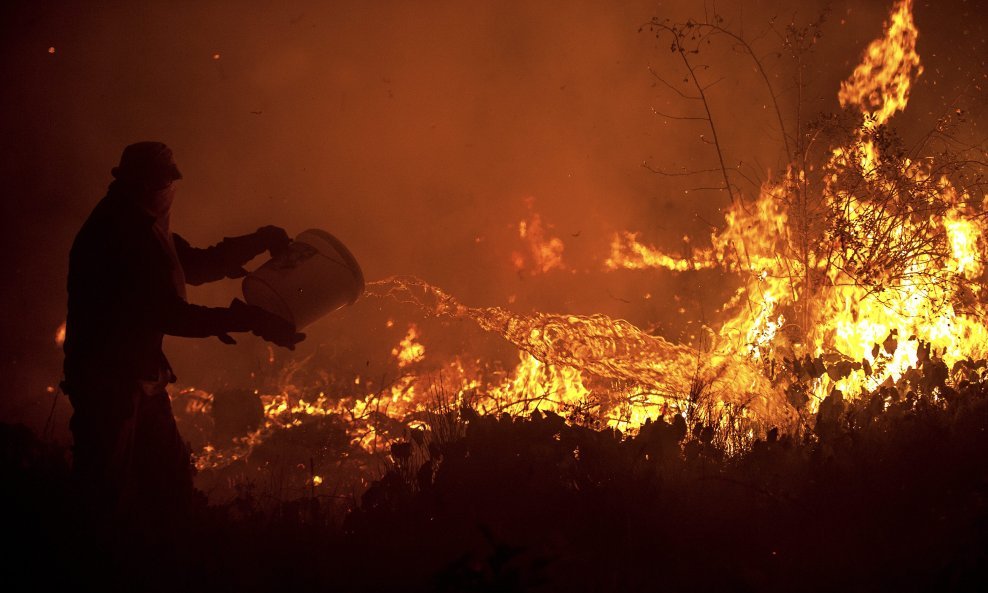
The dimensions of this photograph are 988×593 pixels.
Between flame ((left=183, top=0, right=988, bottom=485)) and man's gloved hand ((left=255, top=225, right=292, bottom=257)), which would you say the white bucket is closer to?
man's gloved hand ((left=255, top=225, right=292, bottom=257))

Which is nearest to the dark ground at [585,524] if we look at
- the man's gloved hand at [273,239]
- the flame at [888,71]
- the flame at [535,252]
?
the man's gloved hand at [273,239]

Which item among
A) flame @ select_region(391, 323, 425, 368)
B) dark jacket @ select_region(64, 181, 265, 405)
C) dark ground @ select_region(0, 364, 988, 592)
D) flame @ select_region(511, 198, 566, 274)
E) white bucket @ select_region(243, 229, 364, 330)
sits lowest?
dark ground @ select_region(0, 364, 988, 592)

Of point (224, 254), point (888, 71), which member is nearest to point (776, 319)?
point (888, 71)

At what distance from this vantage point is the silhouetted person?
3059 millimetres

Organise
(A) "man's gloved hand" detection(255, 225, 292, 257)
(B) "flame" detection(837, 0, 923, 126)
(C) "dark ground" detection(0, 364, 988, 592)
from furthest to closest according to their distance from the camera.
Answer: (B) "flame" detection(837, 0, 923, 126), (A) "man's gloved hand" detection(255, 225, 292, 257), (C) "dark ground" detection(0, 364, 988, 592)

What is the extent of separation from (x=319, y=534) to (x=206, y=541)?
1.37 ft

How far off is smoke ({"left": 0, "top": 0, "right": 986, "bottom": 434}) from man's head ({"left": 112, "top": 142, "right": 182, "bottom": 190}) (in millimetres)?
5261

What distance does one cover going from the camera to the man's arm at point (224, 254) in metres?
3.82

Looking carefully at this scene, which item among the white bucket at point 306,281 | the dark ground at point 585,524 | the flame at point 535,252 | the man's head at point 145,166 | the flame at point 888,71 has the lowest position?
the dark ground at point 585,524

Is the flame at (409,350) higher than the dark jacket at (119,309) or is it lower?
higher

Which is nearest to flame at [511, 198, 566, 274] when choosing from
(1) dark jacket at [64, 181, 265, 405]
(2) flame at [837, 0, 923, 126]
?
(2) flame at [837, 0, 923, 126]

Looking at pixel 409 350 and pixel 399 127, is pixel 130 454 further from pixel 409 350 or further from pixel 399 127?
pixel 399 127

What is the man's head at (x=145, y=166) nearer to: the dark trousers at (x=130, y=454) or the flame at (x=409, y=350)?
the dark trousers at (x=130, y=454)

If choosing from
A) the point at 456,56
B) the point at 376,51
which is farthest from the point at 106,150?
the point at 456,56
